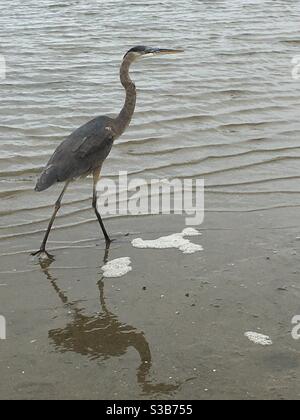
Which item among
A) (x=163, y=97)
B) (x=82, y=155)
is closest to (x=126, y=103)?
(x=82, y=155)

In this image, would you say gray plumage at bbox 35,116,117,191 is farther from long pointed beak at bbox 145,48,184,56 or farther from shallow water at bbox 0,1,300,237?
long pointed beak at bbox 145,48,184,56

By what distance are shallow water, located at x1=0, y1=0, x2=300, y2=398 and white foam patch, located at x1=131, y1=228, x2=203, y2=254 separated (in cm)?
15

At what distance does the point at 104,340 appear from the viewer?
457cm

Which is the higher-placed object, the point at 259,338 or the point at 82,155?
the point at 82,155

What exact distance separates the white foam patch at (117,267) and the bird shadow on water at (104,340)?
49 centimetres

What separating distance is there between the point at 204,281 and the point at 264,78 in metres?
6.97

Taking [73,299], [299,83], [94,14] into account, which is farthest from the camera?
[94,14]

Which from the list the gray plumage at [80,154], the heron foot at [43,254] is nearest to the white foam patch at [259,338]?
the heron foot at [43,254]

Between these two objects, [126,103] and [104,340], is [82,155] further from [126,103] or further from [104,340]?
[104,340]

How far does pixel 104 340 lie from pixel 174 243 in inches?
65.6

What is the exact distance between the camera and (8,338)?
457 centimetres

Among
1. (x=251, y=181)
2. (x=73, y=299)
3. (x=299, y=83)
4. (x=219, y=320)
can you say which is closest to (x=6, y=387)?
(x=73, y=299)

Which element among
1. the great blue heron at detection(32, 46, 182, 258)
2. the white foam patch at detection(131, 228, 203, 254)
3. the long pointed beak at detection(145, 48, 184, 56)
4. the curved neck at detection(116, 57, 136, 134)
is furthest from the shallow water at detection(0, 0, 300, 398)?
the long pointed beak at detection(145, 48, 184, 56)
